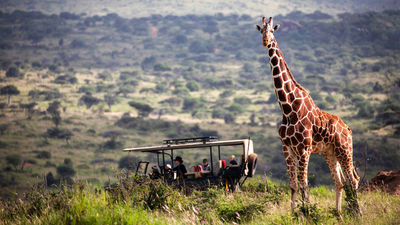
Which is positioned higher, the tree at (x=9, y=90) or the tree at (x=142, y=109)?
the tree at (x=9, y=90)

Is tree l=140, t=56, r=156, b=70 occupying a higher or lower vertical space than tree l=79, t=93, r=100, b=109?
higher

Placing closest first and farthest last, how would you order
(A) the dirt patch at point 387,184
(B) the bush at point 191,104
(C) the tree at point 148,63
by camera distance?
(A) the dirt patch at point 387,184 < (B) the bush at point 191,104 < (C) the tree at point 148,63

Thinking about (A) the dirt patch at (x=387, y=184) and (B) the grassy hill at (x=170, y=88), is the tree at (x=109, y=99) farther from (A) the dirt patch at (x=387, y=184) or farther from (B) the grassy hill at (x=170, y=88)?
(A) the dirt patch at (x=387, y=184)

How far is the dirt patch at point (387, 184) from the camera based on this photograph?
51.6 feet

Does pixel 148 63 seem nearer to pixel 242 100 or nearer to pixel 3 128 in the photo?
pixel 242 100

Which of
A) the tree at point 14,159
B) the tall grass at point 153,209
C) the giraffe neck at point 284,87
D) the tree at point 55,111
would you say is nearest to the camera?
the tall grass at point 153,209

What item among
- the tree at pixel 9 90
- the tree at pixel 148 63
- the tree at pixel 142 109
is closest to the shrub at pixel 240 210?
the tree at pixel 142 109

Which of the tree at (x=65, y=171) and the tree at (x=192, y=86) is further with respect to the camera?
the tree at (x=192, y=86)

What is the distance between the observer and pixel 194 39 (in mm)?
190875

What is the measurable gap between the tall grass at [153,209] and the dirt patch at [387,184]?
2293mm

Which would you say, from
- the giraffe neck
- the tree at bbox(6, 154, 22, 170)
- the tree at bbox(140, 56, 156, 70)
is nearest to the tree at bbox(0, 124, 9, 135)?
the tree at bbox(6, 154, 22, 170)

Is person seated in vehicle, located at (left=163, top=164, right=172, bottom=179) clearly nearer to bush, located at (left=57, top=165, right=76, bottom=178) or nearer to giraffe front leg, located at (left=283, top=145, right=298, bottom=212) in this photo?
giraffe front leg, located at (left=283, top=145, right=298, bottom=212)

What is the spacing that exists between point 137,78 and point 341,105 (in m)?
59.6

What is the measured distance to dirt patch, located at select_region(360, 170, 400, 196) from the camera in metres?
15.7
